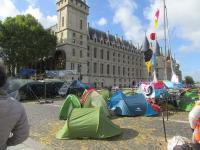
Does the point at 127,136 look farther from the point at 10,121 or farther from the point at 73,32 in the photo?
the point at 73,32

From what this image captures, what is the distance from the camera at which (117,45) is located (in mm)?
100312

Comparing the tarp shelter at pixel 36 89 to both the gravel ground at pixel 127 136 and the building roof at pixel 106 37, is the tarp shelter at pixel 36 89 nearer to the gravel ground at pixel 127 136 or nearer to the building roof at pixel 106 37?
the gravel ground at pixel 127 136

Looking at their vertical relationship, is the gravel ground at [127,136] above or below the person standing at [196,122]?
below

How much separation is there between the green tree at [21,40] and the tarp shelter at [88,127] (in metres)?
41.5

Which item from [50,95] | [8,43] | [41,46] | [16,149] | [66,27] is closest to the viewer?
[16,149]

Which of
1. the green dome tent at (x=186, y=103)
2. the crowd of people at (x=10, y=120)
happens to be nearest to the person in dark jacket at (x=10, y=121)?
the crowd of people at (x=10, y=120)

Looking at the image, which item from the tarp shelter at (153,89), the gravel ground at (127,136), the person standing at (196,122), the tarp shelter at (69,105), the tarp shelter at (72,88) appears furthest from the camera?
the tarp shelter at (72,88)

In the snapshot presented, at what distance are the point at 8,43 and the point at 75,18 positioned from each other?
26.7 meters

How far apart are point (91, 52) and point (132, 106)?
69588 mm

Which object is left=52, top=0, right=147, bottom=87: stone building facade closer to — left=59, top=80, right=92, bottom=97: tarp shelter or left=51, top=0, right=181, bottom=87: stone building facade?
left=51, top=0, right=181, bottom=87: stone building facade

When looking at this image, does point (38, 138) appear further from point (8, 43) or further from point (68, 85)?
point (8, 43)

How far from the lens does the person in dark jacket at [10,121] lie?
8.18 ft

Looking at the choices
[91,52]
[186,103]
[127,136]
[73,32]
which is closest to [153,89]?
[186,103]

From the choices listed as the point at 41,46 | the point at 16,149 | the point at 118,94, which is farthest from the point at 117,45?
the point at 16,149
